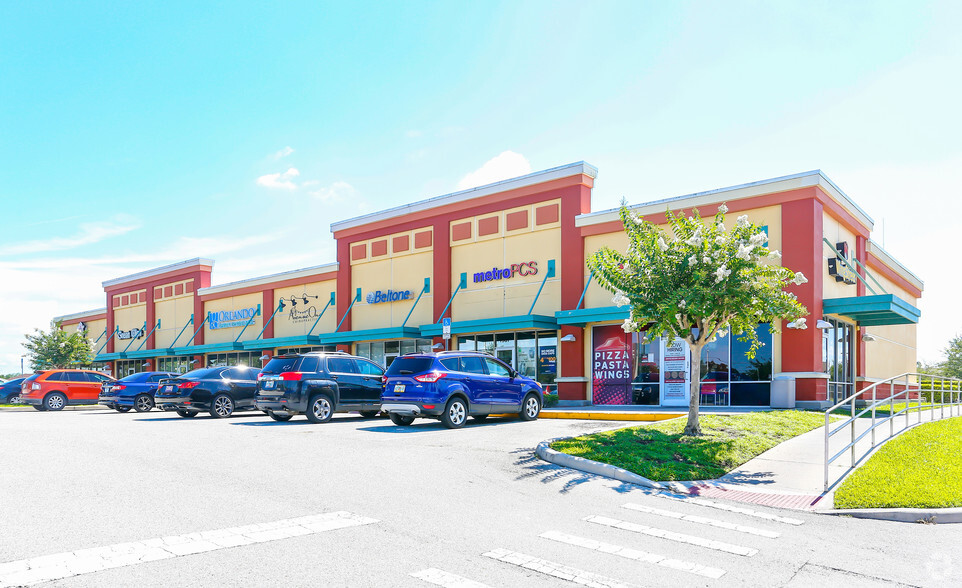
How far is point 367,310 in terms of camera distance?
32531 millimetres

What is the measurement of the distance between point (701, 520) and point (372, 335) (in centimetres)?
2358

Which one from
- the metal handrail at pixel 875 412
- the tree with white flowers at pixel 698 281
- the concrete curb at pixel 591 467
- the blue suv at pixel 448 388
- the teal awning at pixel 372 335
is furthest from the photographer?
the teal awning at pixel 372 335

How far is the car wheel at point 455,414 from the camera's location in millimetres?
14875

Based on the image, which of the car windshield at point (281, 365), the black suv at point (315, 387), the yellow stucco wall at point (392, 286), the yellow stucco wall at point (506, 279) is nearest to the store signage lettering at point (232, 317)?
the yellow stucco wall at point (392, 286)

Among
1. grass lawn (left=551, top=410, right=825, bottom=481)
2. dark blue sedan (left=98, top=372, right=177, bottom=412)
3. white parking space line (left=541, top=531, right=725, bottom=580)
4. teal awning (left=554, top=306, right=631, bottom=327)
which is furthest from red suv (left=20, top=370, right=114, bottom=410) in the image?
white parking space line (left=541, top=531, right=725, bottom=580)

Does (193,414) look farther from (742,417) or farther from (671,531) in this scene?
(671,531)

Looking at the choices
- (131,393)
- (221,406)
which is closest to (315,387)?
(221,406)

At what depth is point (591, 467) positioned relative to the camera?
10.2 meters

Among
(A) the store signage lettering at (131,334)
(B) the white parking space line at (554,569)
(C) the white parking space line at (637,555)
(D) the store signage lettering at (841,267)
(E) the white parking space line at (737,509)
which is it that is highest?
(D) the store signage lettering at (841,267)

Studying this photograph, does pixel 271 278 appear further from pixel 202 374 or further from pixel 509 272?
pixel 202 374

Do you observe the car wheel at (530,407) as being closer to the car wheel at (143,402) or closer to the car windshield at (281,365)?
the car windshield at (281,365)

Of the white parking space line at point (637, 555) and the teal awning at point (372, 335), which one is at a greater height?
the teal awning at point (372, 335)

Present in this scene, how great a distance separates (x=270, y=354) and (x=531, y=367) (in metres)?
17.6

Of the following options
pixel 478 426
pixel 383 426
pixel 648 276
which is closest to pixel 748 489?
pixel 648 276
